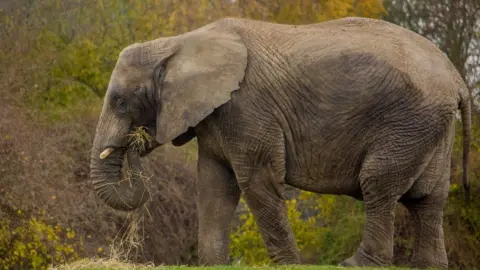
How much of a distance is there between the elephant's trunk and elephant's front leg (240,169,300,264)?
1074 mm

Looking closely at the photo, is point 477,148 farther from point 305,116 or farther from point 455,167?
point 305,116

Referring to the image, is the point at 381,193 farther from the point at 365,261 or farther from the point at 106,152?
the point at 106,152

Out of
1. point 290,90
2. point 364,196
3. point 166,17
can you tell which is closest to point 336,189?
point 364,196

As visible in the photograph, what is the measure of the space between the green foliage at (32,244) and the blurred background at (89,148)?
2cm

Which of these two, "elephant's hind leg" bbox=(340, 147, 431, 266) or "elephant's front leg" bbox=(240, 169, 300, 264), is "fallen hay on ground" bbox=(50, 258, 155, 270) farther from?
"elephant's hind leg" bbox=(340, 147, 431, 266)

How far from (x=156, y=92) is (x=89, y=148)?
Answer: 24.3 feet

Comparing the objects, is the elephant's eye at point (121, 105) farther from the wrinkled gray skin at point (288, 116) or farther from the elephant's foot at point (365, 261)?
the elephant's foot at point (365, 261)

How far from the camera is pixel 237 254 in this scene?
65.9ft

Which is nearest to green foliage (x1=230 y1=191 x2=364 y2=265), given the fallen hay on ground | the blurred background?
the blurred background

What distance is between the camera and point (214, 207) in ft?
41.0

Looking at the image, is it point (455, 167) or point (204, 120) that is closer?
point (204, 120)

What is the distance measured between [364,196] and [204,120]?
5.49 feet

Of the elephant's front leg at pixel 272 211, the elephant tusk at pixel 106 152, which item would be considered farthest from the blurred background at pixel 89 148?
the elephant's front leg at pixel 272 211

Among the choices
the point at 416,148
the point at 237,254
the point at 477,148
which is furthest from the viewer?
the point at 237,254
